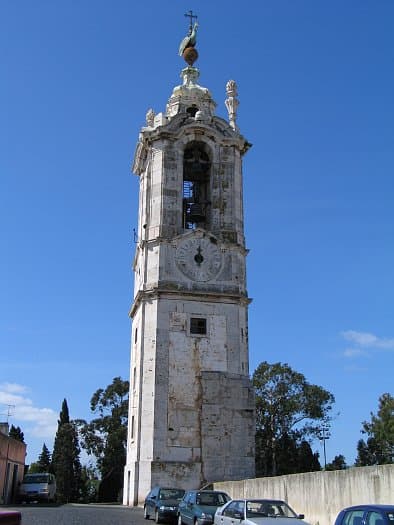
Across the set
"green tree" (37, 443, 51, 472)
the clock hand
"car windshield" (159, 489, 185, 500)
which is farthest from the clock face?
"green tree" (37, 443, 51, 472)

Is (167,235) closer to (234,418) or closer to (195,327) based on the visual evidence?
(195,327)

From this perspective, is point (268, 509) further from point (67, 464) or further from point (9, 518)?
point (67, 464)

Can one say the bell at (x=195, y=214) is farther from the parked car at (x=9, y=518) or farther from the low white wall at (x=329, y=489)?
the parked car at (x=9, y=518)

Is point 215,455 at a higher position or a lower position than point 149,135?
lower

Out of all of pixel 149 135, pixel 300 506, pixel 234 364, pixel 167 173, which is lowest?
pixel 300 506

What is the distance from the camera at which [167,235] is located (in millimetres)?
36375

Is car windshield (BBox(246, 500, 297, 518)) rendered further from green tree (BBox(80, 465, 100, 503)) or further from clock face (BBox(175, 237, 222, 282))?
green tree (BBox(80, 465, 100, 503))

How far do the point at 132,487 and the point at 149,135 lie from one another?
19.7 m

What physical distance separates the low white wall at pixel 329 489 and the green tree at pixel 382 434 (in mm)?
46771

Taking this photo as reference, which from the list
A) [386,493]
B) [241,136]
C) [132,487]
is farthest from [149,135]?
[386,493]

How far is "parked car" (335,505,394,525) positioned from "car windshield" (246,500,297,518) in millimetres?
4384

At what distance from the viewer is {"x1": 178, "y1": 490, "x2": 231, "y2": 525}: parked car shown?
61.4 ft

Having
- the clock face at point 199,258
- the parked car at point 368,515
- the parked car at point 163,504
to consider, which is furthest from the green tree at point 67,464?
the parked car at point 368,515

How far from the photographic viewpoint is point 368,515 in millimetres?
9812
